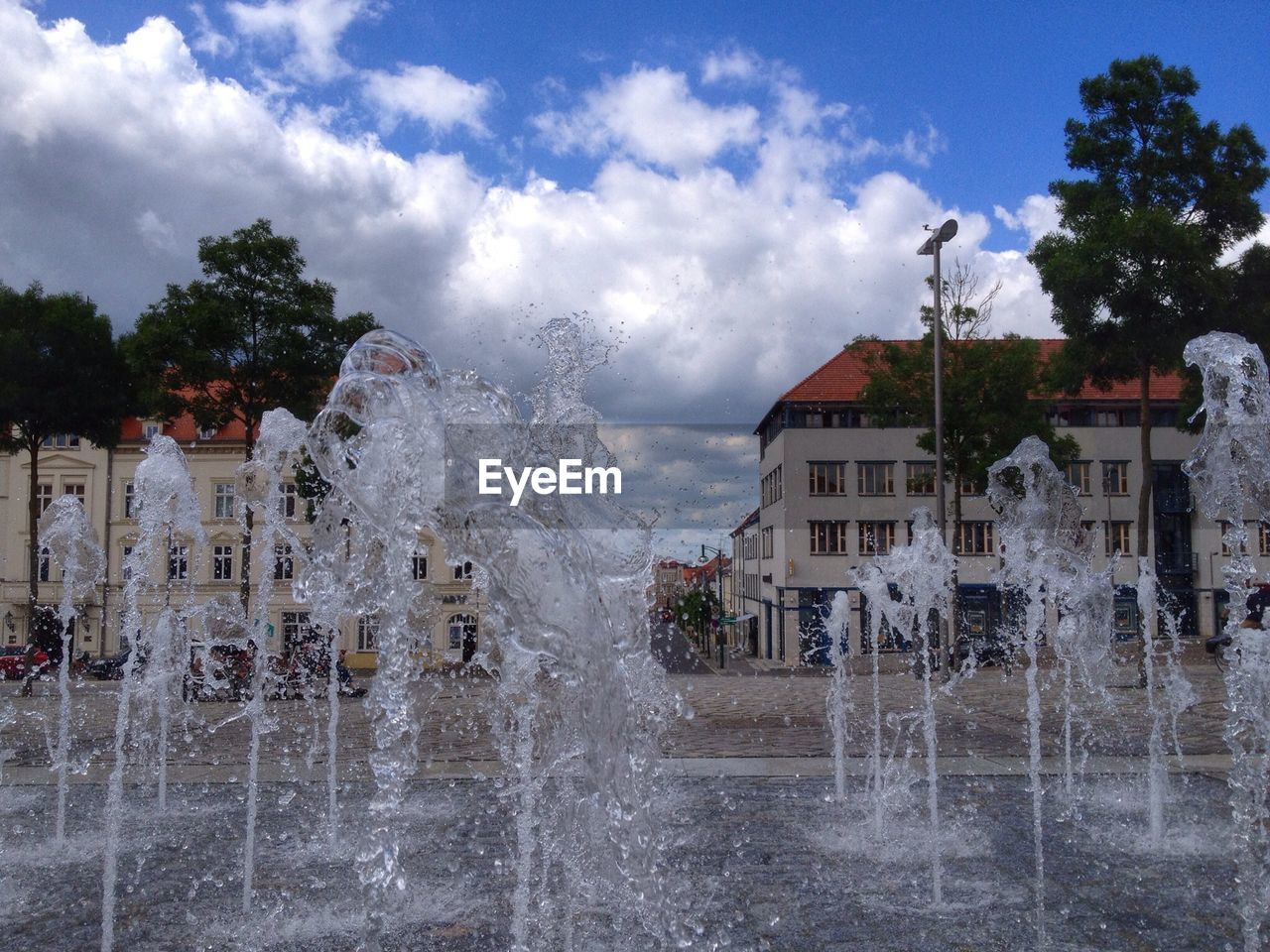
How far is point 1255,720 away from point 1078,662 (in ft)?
57.2

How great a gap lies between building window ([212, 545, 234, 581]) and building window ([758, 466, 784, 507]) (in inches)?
885

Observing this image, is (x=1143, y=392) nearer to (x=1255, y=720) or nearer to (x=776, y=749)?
(x=776, y=749)

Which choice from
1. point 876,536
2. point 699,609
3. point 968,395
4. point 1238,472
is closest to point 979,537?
point 876,536

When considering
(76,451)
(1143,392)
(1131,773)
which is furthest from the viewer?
(76,451)

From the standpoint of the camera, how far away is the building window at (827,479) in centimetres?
4362

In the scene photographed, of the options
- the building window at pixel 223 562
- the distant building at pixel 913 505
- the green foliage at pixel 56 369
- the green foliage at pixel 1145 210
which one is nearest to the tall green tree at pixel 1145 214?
the green foliage at pixel 1145 210

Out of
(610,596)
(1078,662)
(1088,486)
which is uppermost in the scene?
(1088,486)

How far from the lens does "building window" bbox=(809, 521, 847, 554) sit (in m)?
43.5

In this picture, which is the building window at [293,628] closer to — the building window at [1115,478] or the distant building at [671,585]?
the distant building at [671,585]

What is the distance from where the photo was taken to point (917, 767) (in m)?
9.16

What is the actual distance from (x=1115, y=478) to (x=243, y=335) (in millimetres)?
35242

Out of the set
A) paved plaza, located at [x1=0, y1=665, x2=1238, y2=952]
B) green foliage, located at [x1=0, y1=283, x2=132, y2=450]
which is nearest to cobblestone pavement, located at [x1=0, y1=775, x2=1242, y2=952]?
paved plaza, located at [x1=0, y1=665, x2=1238, y2=952]

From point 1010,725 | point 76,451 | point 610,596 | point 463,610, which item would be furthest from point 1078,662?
point 76,451

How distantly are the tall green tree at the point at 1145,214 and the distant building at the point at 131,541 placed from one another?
27.4m
